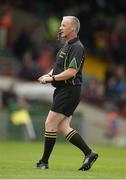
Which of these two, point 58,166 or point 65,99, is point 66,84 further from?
point 58,166

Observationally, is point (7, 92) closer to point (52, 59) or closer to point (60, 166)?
point (52, 59)

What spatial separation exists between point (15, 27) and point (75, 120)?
7004 mm

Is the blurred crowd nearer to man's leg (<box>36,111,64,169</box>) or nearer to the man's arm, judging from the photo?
man's leg (<box>36,111,64,169</box>)

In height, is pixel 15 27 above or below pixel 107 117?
above

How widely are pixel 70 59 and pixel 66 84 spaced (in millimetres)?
398

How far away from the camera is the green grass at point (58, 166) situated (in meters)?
12.4

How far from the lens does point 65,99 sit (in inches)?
534

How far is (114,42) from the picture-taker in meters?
33.4

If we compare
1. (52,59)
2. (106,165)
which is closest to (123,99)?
(52,59)

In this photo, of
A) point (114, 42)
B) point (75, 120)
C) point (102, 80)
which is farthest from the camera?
point (114, 42)

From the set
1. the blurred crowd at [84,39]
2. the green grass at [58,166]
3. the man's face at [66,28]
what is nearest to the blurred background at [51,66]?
the blurred crowd at [84,39]

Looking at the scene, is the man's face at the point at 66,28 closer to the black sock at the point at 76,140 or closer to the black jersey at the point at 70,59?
the black jersey at the point at 70,59

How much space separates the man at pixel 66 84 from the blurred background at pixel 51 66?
12250mm

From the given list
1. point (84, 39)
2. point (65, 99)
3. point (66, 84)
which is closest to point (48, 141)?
point (65, 99)
